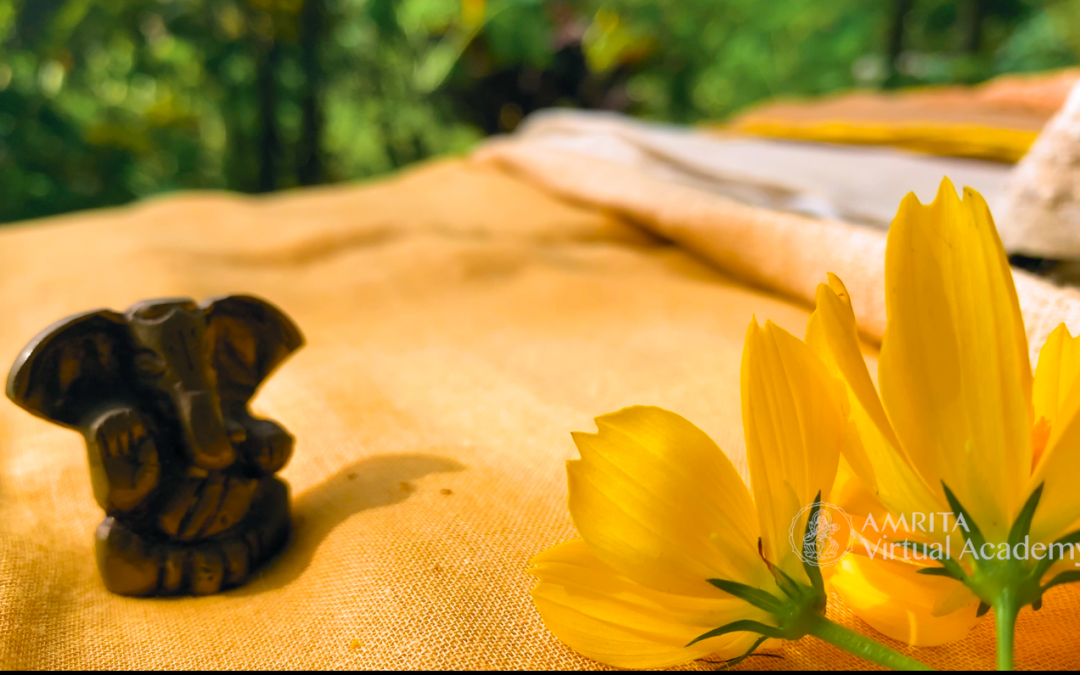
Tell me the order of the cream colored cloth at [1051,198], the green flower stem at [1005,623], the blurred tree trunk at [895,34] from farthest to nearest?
the blurred tree trunk at [895,34]
the cream colored cloth at [1051,198]
the green flower stem at [1005,623]

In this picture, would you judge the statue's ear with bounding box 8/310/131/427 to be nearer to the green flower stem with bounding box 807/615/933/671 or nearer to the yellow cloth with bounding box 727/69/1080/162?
the green flower stem with bounding box 807/615/933/671

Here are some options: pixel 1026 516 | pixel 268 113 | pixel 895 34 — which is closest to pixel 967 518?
pixel 1026 516

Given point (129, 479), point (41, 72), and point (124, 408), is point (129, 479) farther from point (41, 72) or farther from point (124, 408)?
point (41, 72)

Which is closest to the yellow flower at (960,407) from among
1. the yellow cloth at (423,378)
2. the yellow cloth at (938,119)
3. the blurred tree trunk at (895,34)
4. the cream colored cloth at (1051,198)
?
the yellow cloth at (423,378)

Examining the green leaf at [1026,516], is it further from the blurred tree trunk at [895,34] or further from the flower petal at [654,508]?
the blurred tree trunk at [895,34]

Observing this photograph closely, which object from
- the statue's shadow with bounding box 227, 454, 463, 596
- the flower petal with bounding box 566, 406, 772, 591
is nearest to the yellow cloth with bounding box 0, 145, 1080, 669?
the statue's shadow with bounding box 227, 454, 463, 596

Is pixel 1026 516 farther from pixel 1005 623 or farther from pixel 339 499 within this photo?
pixel 339 499
